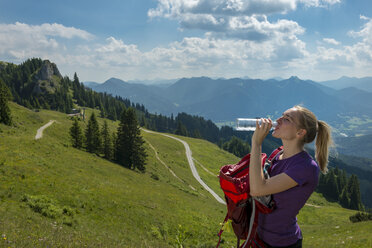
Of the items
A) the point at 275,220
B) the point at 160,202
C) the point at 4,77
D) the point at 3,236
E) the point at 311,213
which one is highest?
the point at 4,77

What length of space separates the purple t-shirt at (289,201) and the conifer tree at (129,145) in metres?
44.4

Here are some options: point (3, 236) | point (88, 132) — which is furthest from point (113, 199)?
point (88, 132)

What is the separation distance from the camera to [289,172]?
10.2 feet

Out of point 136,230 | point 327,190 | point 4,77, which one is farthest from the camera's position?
point 4,77

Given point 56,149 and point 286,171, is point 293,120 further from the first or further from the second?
point 56,149

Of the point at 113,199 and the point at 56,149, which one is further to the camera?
the point at 56,149

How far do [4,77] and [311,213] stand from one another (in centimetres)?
17877

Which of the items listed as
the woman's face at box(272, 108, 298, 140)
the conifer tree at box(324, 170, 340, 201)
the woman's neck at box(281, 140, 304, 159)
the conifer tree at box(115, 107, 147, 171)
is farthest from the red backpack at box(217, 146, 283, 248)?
the conifer tree at box(324, 170, 340, 201)

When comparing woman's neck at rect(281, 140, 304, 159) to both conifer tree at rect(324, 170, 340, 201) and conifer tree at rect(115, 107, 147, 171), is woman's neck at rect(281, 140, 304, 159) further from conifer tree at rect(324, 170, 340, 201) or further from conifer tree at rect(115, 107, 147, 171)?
conifer tree at rect(324, 170, 340, 201)

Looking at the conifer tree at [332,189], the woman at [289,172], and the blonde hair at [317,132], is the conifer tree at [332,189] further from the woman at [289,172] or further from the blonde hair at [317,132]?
the woman at [289,172]

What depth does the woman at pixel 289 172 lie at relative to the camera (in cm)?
311

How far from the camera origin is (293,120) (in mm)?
3479

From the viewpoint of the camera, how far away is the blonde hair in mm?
3438

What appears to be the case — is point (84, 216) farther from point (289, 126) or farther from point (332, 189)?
point (332, 189)
